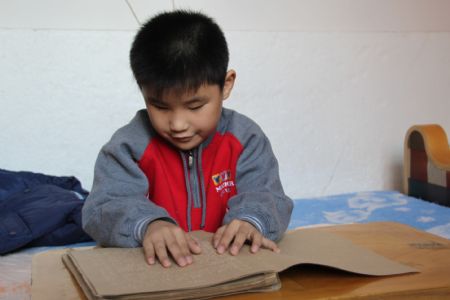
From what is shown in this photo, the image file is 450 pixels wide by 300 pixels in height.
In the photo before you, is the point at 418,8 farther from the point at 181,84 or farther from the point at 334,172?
the point at 181,84

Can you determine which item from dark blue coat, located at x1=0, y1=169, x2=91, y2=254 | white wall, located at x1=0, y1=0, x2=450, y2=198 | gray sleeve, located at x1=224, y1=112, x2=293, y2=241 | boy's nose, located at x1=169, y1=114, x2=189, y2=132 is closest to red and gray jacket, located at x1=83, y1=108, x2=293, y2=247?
gray sleeve, located at x1=224, y1=112, x2=293, y2=241

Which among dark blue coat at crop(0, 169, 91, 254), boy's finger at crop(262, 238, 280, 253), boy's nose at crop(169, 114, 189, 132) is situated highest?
boy's nose at crop(169, 114, 189, 132)

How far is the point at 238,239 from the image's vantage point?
2.57ft

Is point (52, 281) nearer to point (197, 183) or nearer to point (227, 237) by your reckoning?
point (227, 237)

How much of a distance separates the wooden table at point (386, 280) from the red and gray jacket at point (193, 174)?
223 mm

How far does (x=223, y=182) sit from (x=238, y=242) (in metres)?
0.36

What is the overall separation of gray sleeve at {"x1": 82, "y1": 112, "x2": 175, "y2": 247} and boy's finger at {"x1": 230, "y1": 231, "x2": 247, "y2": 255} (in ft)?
0.43

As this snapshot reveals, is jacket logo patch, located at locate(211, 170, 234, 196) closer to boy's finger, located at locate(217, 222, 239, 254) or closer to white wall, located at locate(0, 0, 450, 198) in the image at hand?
boy's finger, located at locate(217, 222, 239, 254)

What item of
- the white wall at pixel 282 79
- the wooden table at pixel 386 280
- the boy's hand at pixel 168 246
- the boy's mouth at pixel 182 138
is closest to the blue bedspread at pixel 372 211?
the white wall at pixel 282 79

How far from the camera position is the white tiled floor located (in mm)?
1857

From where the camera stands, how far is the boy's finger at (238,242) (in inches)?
29.3

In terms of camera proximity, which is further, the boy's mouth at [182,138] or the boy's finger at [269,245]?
the boy's mouth at [182,138]

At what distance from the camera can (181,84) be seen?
3.20ft

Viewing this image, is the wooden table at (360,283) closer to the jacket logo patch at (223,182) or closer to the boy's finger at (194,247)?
the boy's finger at (194,247)
